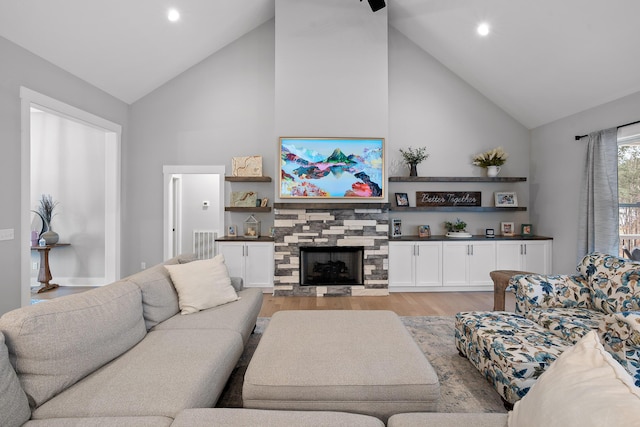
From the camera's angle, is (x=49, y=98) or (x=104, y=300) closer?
(x=104, y=300)

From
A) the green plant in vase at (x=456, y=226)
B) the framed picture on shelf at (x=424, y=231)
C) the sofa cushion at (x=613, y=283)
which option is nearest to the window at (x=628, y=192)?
the sofa cushion at (x=613, y=283)

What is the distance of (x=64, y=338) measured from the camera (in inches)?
54.7

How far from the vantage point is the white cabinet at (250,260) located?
4.52 m

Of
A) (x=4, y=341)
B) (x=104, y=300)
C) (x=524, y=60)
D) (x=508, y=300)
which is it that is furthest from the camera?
(x=508, y=300)

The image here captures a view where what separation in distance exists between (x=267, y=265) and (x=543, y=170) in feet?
14.8

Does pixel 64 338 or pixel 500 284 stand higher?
pixel 64 338

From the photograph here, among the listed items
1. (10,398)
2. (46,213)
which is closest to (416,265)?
(10,398)

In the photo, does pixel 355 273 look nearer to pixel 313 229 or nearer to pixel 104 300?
pixel 313 229

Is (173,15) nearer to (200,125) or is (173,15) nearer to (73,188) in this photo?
(200,125)

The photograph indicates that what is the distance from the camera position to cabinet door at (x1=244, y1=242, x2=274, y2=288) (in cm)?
453

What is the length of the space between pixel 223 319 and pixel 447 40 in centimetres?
472

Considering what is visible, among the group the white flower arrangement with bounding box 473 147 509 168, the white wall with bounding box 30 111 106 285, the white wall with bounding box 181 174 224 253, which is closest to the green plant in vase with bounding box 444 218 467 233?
the white flower arrangement with bounding box 473 147 509 168

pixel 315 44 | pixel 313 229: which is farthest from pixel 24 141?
pixel 315 44

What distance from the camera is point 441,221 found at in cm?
508
